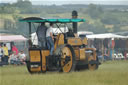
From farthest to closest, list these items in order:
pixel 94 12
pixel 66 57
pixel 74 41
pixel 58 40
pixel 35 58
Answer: pixel 94 12 → pixel 74 41 → pixel 58 40 → pixel 66 57 → pixel 35 58

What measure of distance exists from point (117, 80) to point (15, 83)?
2776mm

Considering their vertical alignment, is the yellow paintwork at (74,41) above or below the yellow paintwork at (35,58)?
above

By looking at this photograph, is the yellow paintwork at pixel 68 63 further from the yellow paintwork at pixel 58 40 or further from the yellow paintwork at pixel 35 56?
the yellow paintwork at pixel 35 56

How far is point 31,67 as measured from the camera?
61.0 feet

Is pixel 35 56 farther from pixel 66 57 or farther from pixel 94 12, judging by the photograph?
pixel 94 12

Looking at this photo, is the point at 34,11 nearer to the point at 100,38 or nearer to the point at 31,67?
the point at 100,38

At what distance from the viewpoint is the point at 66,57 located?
1894 centimetres

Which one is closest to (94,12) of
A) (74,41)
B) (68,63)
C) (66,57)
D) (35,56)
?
(74,41)

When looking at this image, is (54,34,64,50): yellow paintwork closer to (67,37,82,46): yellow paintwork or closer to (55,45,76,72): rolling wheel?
(55,45,76,72): rolling wheel

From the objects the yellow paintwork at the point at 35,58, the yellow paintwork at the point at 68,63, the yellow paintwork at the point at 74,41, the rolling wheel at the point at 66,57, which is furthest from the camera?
the yellow paintwork at the point at 74,41

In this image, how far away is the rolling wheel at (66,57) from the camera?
741 inches

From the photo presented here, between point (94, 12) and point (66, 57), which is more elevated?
point (94, 12)

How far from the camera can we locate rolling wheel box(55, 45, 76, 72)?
61.7ft

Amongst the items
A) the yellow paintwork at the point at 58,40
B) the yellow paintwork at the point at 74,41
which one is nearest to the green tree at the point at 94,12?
the yellow paintwork at the point at 74,41
